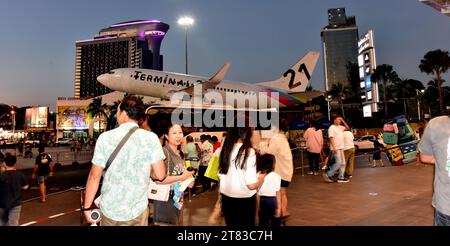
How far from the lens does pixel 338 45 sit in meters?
184

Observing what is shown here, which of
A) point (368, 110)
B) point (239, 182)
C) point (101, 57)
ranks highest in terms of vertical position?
point (101, 57)

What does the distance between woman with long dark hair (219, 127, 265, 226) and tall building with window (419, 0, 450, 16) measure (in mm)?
9413

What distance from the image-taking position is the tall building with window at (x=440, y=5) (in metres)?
9.74

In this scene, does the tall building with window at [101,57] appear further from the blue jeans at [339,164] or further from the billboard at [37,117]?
the blue jeans at [339,164]

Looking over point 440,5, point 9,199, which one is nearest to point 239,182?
point 9,199

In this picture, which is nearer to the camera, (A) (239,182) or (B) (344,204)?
(A) (239,182)

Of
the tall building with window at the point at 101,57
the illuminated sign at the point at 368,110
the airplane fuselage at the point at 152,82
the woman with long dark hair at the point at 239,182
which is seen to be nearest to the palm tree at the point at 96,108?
the airplane fuselage at the point at 152,82

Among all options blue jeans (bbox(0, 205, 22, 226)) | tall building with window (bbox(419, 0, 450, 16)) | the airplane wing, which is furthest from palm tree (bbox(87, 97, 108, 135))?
blue jeans (bbox(0, 205, 22, 226))

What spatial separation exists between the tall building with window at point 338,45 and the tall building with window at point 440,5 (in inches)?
7135

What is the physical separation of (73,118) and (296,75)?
65.9 metres

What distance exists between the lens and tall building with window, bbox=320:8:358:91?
7170 inches

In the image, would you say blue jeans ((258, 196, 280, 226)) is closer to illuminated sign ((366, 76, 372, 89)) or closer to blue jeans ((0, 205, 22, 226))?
blue jeans ((0, 205, 22, 226))

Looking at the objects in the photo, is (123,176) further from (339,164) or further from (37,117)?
(37,117)
